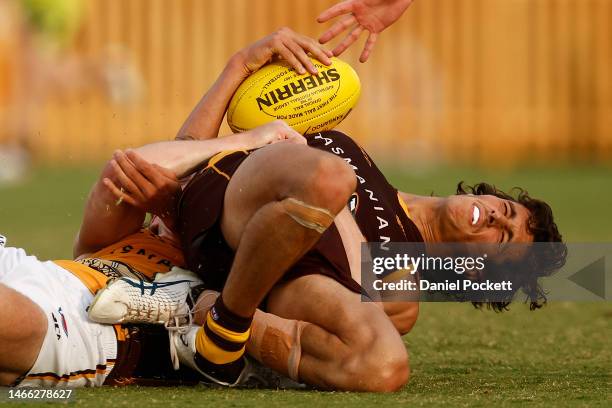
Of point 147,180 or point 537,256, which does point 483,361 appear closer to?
point 537,256

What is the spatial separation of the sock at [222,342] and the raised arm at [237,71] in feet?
4.46

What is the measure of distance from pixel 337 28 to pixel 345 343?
183 cm

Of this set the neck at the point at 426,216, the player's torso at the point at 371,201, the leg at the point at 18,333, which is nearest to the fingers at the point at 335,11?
the player's torso at the point at 371,201

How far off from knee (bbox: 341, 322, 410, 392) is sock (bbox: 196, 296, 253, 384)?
0.35 metres

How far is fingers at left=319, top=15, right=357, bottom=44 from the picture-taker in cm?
543

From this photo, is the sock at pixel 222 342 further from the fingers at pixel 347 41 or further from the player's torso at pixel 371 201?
the fingers at pixel 347 41

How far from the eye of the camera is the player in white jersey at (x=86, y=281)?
399 cm

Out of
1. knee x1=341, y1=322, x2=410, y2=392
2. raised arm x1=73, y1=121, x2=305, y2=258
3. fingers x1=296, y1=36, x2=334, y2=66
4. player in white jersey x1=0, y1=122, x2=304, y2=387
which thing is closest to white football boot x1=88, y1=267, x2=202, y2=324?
player in white jersey x1=0, y1=122, x2=304, y2=387

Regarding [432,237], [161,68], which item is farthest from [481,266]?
[161,68]

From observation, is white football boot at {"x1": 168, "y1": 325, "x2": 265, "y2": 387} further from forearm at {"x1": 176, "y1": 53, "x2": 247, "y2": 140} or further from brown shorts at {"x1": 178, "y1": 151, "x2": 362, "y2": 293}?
forearm at {"x1": 176, "y1": 53, "x2": 247, "y2": 140}

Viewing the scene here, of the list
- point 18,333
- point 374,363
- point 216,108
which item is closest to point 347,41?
point 216,108

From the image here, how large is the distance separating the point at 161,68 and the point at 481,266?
13.6 meters

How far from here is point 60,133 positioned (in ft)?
59.2

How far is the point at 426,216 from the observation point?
17.0 feet
